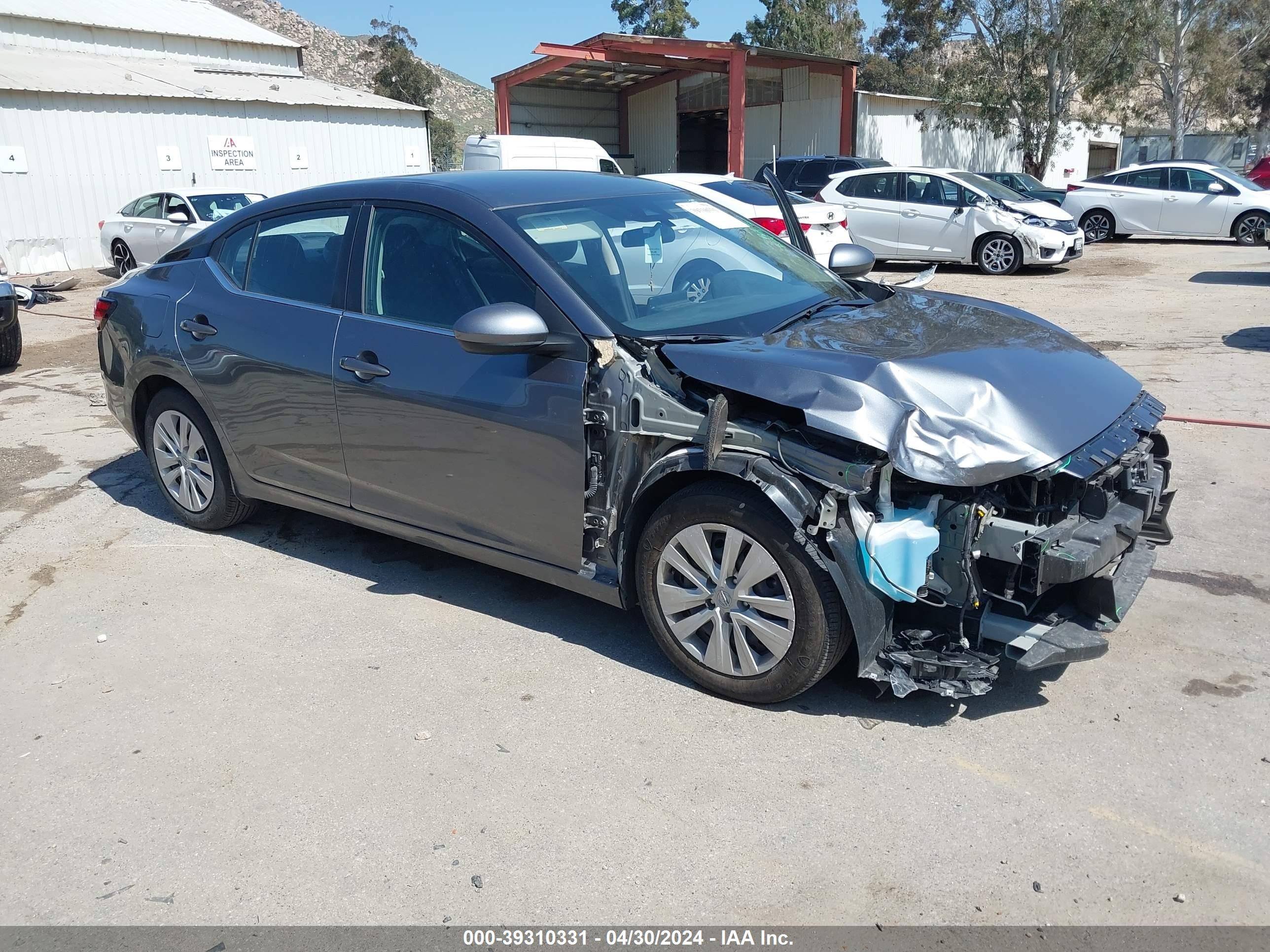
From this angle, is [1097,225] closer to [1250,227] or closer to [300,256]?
[1250,227]

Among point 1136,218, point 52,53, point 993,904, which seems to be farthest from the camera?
point 52,53

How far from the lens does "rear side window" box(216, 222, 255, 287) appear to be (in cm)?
522

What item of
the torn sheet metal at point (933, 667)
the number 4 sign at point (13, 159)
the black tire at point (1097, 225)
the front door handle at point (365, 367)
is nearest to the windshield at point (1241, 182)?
the black tire at point (1097, 225)

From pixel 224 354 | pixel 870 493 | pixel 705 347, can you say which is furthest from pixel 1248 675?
pixel 224 354

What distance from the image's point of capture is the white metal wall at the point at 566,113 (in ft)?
109

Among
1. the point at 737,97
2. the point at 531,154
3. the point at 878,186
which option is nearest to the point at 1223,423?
the point at 878,186

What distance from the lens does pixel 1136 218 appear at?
66.7ft

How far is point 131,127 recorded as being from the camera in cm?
2172

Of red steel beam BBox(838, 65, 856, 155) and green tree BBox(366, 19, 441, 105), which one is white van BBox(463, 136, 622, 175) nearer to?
red steel beam BBox(838, 65, 856, 155)

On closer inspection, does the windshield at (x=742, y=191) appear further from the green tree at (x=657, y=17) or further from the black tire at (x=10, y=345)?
the green tree at (x=657, y=17)

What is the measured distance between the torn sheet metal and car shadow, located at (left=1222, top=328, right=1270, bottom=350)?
25.5 ft

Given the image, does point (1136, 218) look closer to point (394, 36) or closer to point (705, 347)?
point (705, 347)

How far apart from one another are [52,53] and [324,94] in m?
6.45

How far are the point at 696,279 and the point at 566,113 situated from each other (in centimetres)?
3277
